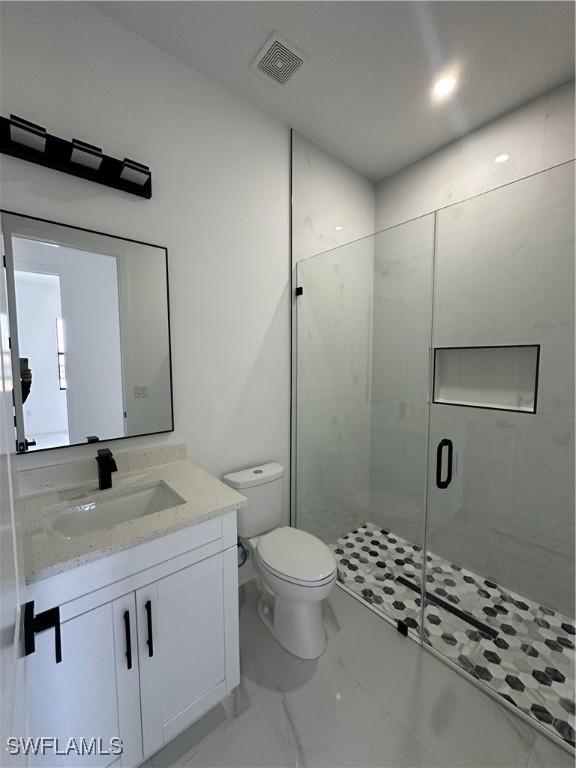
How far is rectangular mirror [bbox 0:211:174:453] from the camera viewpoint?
1226 mm

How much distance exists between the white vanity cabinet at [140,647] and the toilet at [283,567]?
0.33 m

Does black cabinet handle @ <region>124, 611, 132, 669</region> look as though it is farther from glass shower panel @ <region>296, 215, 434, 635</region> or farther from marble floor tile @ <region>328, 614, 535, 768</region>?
glass shower panel @ <region>296, 215, 434, 635</region>

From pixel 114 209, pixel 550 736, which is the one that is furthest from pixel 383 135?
pixel 550 736

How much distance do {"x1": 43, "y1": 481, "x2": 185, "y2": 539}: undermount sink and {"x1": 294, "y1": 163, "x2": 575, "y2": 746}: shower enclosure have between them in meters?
1.06

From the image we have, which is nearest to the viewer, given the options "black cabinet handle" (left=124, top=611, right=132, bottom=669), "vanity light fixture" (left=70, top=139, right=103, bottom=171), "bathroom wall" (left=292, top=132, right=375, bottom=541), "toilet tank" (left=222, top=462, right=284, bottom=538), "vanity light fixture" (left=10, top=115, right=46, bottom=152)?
"black cabinet handle" (left=124, top=611, right=132, bottom=669)

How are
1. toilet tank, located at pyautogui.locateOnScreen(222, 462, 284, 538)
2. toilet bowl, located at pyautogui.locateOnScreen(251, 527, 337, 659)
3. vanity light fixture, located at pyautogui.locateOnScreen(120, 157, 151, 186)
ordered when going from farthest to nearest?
toilet tank, located at pyautogui.locateOnScreen(222, 462, 284, 538) < toilet bowl, located at pyautogui.locateOnScreen(251, 527, 337, 659) < vanity light fixture, located at pyautogui.locateOnScreen(120, 157, 151, 186)

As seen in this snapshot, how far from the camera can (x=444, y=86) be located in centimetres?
170

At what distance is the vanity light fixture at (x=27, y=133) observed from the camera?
1.11 meters

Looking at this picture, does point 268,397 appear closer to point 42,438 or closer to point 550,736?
point 42,438

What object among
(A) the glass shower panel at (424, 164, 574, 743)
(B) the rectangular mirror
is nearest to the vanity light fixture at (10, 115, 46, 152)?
(B) the rectangular mirror

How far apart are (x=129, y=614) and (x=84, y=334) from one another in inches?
42.1

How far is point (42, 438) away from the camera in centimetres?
127
